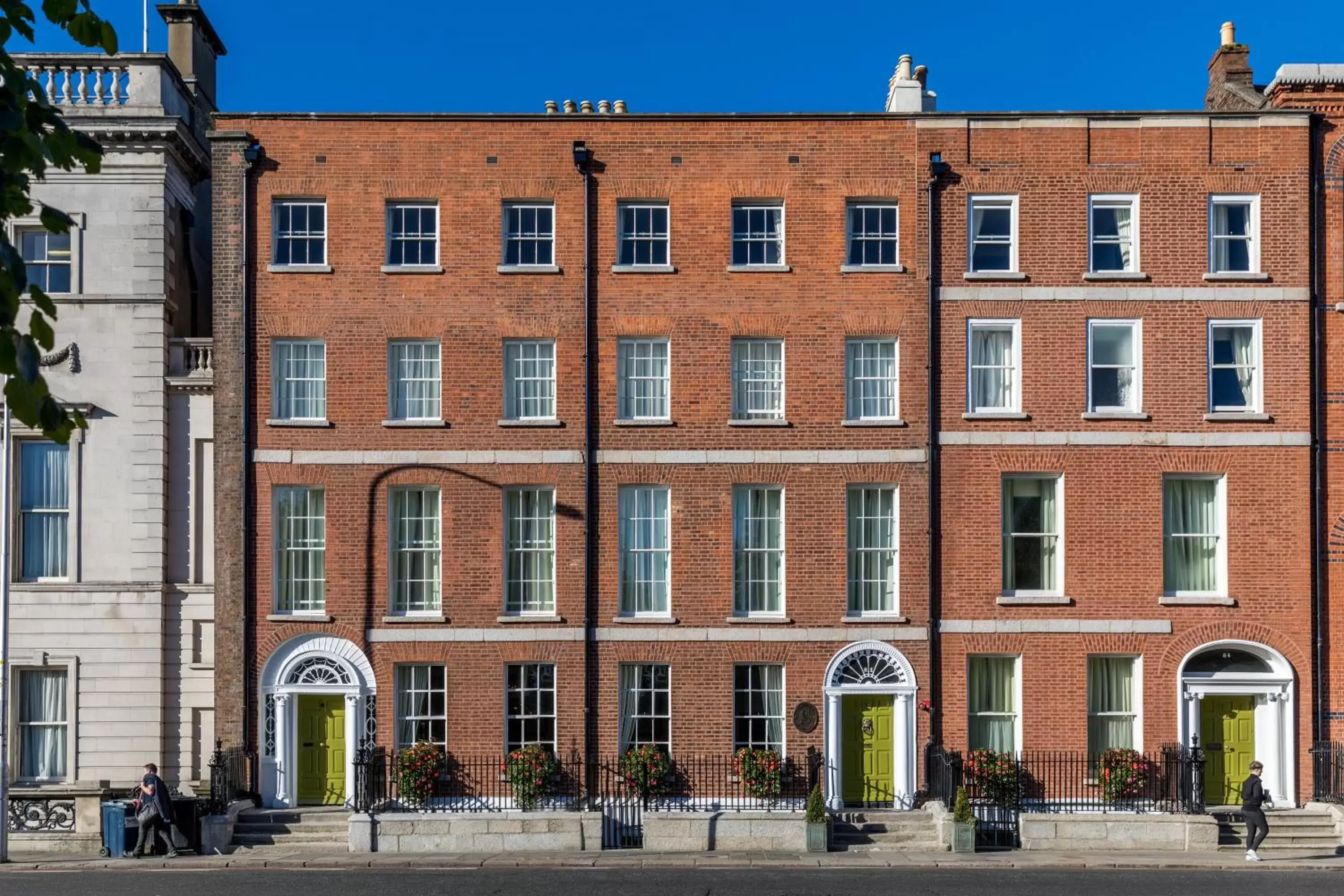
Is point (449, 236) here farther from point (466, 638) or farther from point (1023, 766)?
point (1023, 766)

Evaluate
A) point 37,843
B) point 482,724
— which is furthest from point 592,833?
point 37,843

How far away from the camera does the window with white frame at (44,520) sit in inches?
1057

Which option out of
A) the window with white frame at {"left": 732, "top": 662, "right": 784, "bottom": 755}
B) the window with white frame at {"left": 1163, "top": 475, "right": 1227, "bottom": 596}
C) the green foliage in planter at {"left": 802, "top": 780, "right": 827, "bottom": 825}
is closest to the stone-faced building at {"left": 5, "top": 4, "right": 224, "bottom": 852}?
the window with white frame at {"left": 732, "top": 662, "right": 784, "bottom": 755}

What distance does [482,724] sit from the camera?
84.1 ft

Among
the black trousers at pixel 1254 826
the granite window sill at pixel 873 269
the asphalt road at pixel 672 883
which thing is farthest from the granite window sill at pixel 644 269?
the black trousers at pixel 1254 826

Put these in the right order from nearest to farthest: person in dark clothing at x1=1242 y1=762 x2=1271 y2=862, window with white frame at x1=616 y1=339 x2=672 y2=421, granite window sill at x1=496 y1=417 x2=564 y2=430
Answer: person in dark clothing at x1=1242 y1=762 x2=1271 y2=862 < granite window sill at x1=496 y1=417 x2=564 y2=430 < window with white frame at x1=616 y1=339 x2=672 y2=421

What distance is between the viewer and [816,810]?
23.2 metres

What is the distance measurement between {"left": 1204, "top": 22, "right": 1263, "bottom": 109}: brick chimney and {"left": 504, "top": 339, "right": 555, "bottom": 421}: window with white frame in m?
14.9

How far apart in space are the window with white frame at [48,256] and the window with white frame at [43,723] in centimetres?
759

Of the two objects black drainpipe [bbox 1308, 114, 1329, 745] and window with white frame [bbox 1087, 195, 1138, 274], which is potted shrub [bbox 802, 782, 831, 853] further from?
window with white frame [bbox 1087, 195, 1138, 274]

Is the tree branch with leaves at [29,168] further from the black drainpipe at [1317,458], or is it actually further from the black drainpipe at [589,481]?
the black drainpipe at [1317,458]

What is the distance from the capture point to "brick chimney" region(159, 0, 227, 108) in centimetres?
3031

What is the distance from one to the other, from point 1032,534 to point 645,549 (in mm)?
7367

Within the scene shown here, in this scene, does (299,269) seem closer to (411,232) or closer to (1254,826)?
(411,232)
